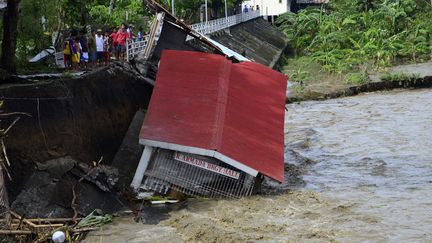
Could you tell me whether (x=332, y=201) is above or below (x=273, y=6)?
below

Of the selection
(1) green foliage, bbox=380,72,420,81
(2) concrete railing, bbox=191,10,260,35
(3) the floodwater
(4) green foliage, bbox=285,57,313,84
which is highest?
(2) concrete railing, bbox=191,10,260,35

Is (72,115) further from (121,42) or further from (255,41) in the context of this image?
(255,41)

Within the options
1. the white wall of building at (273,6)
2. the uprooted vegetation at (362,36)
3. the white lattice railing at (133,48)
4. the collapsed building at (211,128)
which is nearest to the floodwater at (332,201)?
the collapsed building at (211,128)

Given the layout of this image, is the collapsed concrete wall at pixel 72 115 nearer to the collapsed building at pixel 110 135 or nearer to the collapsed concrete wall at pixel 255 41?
the collapsed building at pixel 110 135

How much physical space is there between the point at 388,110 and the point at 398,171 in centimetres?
1062

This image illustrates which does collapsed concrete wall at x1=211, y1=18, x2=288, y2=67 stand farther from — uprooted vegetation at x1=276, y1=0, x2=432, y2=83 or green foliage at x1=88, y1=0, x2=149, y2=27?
green foliage at x1=88, y1=0, x2=149, y2=27

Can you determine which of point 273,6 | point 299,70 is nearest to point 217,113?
point 299,70

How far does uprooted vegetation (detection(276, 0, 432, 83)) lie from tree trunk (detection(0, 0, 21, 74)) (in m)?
22.9

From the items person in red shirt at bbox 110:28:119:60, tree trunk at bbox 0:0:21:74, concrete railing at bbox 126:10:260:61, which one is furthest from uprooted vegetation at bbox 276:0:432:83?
tree trunk at bbox 0:0:21:74

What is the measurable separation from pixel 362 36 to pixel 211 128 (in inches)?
1304

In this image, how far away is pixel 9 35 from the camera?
14.2 meters

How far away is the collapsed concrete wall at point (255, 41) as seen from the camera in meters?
40.5

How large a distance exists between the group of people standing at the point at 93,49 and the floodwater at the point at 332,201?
626 cm

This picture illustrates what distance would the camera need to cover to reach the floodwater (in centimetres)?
1113
